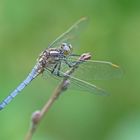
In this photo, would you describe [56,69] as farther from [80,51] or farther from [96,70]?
[80,51]

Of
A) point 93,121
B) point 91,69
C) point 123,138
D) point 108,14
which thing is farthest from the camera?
point 108,14

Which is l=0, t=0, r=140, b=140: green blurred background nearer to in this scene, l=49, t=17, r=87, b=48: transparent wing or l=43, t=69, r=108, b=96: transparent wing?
l=49, t=17, r=87, b=48: transparent wing

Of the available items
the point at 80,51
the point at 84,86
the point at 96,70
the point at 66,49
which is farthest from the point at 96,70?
the point at 80,51

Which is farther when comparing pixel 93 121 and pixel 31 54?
pixel 31 54

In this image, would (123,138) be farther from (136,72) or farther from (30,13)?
(30,13)

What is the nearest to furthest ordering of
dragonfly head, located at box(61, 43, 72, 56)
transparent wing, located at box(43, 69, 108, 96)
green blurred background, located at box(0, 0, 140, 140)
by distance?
1. transparent wing, located at box(43, 69, 108, 96)
2. dragonfly head, located at box(61, 43, 72, 56)
3. green blurred background, located at box(0, 0, 140, 140)

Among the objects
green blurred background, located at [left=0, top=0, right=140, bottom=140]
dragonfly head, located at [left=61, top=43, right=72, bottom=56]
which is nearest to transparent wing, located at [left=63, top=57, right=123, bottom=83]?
dragonfly head, located at [left=61, top=43, right=72, bottom=56]

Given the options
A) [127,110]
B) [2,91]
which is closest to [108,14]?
[127,110]

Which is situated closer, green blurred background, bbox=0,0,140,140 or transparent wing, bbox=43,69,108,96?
transparent wing, bbox=43,69,108,96
